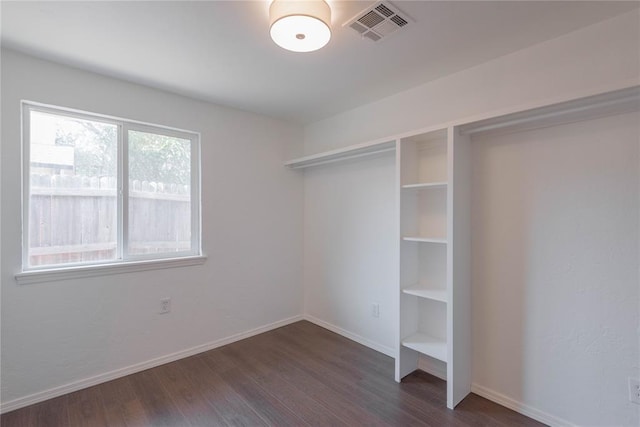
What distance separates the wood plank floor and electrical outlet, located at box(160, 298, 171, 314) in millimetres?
466

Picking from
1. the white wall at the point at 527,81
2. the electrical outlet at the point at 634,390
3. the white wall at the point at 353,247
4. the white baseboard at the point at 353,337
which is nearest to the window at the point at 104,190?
the white wall at the point at 353,247

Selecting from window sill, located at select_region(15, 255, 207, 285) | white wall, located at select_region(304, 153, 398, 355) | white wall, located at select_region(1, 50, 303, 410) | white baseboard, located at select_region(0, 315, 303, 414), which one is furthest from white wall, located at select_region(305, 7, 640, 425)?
window sill, located at select_region(15, 255, 207, 285)

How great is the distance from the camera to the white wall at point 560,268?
1.65m

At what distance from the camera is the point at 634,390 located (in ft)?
5.25

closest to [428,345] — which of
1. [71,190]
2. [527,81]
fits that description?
[527,81]

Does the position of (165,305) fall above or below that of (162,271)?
below

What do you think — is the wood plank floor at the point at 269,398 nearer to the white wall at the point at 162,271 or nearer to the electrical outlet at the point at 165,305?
the white wall at the point at 162,271

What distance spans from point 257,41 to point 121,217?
5.95 feet

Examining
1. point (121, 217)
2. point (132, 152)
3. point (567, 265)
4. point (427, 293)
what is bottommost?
point (427, 293)

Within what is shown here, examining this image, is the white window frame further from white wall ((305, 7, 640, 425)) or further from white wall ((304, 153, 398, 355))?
white wall ((305, 7, 640, 425))

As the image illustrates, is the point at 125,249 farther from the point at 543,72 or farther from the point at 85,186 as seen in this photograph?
the point at 543,72

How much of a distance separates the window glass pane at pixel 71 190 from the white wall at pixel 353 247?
2026mm

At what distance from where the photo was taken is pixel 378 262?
9.56 ft

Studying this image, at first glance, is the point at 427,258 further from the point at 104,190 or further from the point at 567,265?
the point at 104,190
